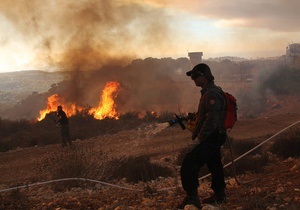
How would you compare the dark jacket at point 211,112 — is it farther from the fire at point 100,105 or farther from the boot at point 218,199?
the fire at point 100,105

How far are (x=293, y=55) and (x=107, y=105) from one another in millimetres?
39142

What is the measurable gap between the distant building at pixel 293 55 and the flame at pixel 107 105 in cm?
3212

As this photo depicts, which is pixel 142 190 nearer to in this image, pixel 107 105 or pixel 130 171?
pixel 130 171

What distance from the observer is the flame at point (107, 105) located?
2304cm

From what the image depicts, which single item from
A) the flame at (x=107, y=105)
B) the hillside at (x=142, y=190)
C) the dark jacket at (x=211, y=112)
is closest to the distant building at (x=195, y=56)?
the flame at (x=107, y=105)

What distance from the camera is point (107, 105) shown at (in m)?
25.3

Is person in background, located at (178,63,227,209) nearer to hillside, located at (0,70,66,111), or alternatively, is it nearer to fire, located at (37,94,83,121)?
fire, located at (37,94,83,121)

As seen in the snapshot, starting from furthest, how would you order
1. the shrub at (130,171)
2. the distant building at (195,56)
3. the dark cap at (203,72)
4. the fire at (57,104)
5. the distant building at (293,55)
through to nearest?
the distant building at (195,56)
the distant building at (293,55)
the fire at (57,104)
the shrub at (130,171)
the dark cap at (203,72)

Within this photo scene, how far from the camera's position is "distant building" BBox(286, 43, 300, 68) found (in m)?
51.8

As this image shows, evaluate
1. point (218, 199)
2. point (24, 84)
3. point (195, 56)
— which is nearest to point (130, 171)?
point (218, 199)

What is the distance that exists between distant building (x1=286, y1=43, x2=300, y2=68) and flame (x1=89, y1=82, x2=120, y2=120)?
105ft

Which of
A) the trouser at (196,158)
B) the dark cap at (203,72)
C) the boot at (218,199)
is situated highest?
the dark cap at (203,72)

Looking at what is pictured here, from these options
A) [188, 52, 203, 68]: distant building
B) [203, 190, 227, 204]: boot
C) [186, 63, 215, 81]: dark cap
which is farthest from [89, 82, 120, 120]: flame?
[188, 52, 203, 68]: distant building

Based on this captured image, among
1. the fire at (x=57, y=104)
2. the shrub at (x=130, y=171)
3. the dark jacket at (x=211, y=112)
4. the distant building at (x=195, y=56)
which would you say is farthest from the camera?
the distant building at (x=195, y=56)
